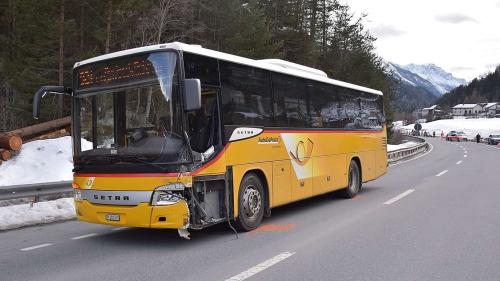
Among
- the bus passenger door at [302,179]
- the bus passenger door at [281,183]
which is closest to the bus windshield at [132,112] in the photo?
the bus passenger door at [281,183]

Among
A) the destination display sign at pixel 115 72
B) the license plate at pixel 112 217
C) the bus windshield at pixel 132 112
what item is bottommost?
the license plate at pixel 112 217

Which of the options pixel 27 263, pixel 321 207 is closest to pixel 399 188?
pixel 321 207

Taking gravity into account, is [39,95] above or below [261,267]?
above

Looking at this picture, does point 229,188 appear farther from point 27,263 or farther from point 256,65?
point 27,263

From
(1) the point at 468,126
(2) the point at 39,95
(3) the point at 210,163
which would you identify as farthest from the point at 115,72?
(1) the point at 468,126

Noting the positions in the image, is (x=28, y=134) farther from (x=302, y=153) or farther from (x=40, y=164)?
→ (x=302, y=153)

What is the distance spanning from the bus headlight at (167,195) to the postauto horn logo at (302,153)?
3.49 meters

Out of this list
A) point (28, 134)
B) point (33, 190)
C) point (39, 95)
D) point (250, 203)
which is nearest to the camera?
point (39, 95)

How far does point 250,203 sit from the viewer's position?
8.64 metres

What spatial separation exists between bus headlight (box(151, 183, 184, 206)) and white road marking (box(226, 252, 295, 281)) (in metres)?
1.61

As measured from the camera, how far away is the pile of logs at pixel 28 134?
707 inches

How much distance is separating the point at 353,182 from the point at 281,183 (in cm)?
455

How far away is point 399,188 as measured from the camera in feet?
50.6

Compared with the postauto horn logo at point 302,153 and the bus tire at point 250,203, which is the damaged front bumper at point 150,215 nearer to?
the bus tire at point 250,203
